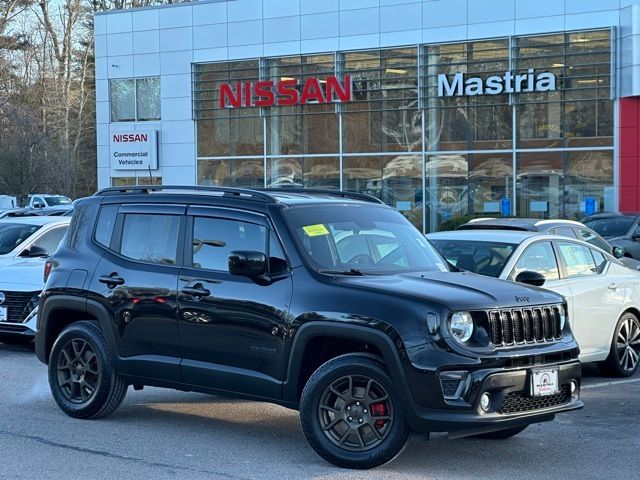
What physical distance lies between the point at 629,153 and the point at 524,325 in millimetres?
24337

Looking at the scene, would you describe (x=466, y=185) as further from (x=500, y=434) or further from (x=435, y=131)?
(x=500, y=434)

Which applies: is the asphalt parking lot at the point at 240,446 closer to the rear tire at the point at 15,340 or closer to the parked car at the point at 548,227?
the rear tire at the point at 15,340

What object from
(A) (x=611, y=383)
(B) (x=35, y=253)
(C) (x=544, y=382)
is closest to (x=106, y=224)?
(C) (x=544, y=382)

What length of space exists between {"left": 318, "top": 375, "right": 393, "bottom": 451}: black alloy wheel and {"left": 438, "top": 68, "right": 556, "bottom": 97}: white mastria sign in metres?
25.5

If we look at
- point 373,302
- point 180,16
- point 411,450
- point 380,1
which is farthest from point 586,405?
point 180,16

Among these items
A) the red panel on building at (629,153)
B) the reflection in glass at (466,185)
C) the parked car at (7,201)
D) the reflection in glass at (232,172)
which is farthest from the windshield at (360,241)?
the parked car at (7,201)

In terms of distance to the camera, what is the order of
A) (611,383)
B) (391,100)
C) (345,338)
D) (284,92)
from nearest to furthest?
(345,338), (611,383), (391,100), (284,92)

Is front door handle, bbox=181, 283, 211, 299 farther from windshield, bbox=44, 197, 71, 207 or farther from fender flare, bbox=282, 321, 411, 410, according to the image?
windshield, bbox=44, 197, 71, 207

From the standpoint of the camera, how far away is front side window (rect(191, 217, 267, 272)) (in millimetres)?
7666

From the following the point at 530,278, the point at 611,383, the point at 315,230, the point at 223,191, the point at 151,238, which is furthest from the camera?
the point at 611,383

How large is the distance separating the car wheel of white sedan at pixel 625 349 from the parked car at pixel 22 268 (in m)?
6.62

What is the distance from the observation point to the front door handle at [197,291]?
768cm

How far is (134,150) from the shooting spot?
1513 inches

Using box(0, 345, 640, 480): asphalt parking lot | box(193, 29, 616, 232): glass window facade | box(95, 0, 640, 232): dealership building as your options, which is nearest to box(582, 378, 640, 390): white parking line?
box(0, 345, 640, 480): asphalt parking lot
